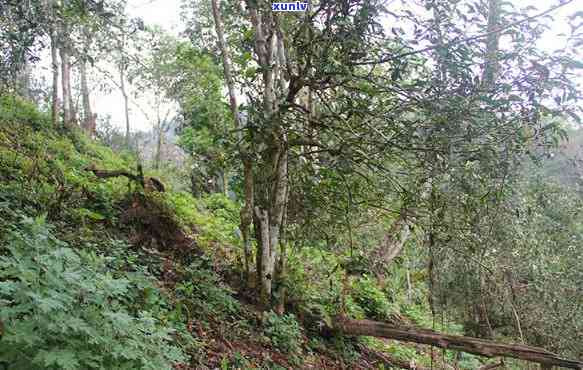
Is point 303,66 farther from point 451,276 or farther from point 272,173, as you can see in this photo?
point 451,276

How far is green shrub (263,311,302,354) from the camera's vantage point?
16.0ft

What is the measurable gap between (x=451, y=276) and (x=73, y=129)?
973 cm

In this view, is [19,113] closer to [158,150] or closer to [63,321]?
[63,321]

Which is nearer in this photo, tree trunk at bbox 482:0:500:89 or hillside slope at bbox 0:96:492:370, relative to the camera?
hillside slope at bbox 0:96:492:370

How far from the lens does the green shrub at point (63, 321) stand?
1977 mm

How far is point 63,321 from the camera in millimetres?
2068

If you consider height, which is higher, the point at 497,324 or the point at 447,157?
the point at 447,157

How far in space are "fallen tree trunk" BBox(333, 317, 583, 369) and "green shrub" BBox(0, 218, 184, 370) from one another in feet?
11.7

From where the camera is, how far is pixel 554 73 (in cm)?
375

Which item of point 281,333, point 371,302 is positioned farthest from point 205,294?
point 371,302

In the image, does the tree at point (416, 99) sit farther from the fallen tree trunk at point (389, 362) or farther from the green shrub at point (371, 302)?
the green shrub at point (371, 302)

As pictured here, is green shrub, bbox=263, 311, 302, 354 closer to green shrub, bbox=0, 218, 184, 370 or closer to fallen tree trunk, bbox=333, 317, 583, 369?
fallen tree trunk, bbox=333, 317, 583, 369

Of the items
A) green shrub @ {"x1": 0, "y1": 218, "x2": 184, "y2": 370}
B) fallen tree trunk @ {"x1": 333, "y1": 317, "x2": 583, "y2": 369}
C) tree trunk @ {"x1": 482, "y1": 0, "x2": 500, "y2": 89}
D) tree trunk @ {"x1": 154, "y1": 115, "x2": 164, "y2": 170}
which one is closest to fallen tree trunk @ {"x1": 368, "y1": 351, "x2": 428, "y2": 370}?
fallen tree trunk @ {"x1": 333, "y1": 317, "x2": 583, "y2": 369}

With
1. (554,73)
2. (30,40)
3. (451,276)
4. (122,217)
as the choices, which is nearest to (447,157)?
(554,73)
